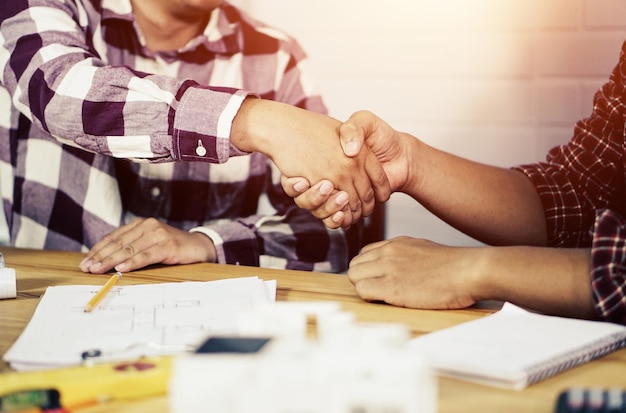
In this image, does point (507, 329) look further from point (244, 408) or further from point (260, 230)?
point (260, 230)

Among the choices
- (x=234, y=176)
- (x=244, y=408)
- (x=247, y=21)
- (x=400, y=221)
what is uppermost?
(x=247, y=21)

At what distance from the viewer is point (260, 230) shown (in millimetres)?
1704

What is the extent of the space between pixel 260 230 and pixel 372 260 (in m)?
0.59

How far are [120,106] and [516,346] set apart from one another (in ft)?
2.51

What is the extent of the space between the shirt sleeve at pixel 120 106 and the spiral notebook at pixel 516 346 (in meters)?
0.56

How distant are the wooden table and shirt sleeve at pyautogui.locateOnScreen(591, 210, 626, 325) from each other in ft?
0.27

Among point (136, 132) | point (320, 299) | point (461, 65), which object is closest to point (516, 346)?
point (320, 299)

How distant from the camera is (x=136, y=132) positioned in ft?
4.45

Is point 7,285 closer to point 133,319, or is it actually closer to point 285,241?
point 133,319

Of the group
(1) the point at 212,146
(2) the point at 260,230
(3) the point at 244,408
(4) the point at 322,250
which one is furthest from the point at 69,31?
(3) the point at 244,408

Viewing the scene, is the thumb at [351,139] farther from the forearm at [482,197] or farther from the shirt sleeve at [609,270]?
the shirt sleeve at [609,270]

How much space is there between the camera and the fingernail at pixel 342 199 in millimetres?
1468

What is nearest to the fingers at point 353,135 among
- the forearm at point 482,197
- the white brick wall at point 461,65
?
the forearm at point 482,197

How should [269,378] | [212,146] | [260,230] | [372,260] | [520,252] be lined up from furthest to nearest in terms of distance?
[260,230] → [212,146] → [372,260] → [520,252] → [269,378]
